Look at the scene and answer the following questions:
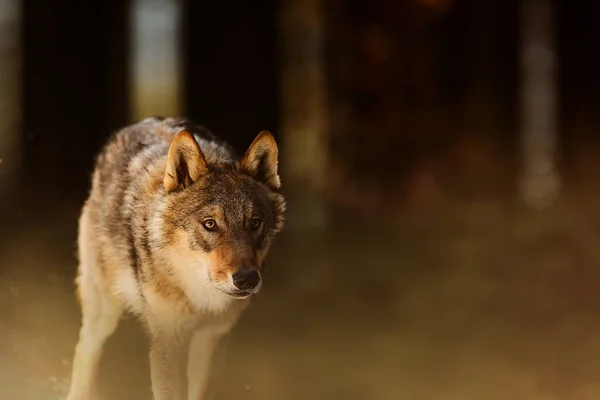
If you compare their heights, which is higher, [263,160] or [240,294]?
[263,160]

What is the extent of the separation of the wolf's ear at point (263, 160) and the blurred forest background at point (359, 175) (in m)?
1.01

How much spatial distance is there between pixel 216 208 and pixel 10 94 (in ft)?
10.3

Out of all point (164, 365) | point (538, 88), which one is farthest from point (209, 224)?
point (538, 88)

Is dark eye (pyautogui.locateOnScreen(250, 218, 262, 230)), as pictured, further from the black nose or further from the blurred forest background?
the blurred forest background

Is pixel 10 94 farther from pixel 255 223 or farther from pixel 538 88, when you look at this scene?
pixel 538 88

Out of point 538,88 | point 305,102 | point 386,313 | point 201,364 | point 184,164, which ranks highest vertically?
point 184,164

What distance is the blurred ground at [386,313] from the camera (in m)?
3.83

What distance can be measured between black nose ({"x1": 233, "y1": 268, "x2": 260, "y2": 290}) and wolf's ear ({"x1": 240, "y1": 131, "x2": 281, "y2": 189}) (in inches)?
20.2

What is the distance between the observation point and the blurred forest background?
15.0ft

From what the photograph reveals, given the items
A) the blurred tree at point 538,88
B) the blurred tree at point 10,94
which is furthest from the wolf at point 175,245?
the blurred tree at point 538,88

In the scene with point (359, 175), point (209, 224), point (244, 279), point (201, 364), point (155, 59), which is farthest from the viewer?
point (359, 175)

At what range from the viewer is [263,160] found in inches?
133

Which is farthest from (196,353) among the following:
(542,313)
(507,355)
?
(542,313)

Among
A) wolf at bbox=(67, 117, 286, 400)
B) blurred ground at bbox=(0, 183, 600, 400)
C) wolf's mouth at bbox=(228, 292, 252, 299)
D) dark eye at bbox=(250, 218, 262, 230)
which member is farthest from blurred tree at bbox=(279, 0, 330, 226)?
wolf's mouth at bbox=(228, 292, 252, 299)
